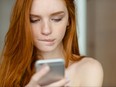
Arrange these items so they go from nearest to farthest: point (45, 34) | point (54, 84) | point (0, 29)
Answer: point (54, 84) → point (45, 34) → point (0, 29)

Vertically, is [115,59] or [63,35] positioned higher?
[63,35]

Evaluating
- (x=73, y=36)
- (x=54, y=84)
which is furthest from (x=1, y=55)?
(x=54, y=84)

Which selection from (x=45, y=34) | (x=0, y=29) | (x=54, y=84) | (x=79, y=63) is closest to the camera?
(x=54, y=84)

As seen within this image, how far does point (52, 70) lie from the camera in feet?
3.24

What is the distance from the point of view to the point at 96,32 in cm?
331

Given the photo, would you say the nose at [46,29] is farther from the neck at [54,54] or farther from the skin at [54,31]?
the neck at [54,54]

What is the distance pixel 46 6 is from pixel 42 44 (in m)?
0.13

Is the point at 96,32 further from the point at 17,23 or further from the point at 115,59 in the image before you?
the point at 17,23

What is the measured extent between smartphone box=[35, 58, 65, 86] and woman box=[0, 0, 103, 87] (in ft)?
0.55

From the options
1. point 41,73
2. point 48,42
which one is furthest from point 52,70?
point 48,42

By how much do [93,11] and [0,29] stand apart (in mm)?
896

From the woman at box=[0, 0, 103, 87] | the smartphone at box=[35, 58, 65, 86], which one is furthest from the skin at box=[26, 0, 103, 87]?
the smartphone at box=[35, 58, 65, 86]

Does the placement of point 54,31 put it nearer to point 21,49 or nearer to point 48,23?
point 48,23

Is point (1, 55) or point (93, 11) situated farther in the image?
point (93, 11)
